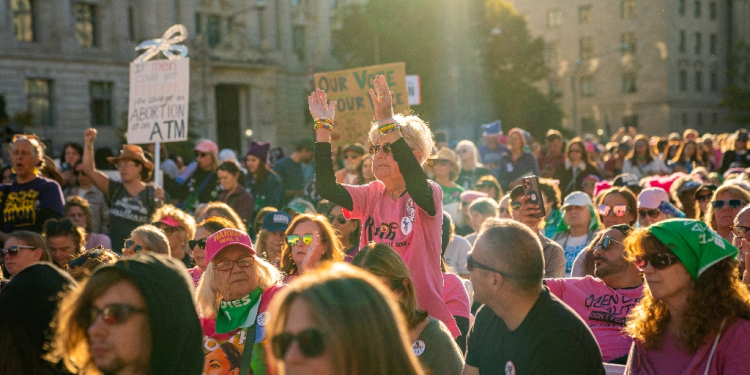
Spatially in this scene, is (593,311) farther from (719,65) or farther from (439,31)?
(719,65)

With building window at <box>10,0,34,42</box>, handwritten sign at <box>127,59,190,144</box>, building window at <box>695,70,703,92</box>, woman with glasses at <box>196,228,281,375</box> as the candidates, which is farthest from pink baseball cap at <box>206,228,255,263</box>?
building window at <box>695,70,703,92</box>

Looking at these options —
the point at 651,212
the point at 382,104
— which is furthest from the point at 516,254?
the point at 651,212

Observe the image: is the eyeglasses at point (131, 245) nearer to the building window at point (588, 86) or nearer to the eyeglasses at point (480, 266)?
the eyeglasses at point (480, 266)

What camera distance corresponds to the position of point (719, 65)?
2768 inches

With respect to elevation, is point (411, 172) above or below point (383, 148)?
below

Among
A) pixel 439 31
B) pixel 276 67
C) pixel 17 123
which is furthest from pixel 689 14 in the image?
pixel 17 123

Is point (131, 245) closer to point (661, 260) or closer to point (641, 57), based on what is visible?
point (661, 260)

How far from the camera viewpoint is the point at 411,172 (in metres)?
4.26

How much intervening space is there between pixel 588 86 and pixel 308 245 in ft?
220

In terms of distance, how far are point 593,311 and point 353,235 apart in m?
2.59

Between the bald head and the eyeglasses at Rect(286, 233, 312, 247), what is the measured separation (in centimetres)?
223

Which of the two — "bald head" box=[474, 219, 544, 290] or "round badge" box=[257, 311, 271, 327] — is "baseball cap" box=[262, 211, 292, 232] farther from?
"bald head" box=[474, 219, 544, 290]

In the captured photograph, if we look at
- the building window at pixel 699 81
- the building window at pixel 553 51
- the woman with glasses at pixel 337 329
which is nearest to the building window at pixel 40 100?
the woman with glasses at pixel 337 329

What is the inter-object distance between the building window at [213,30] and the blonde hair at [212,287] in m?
39.9
